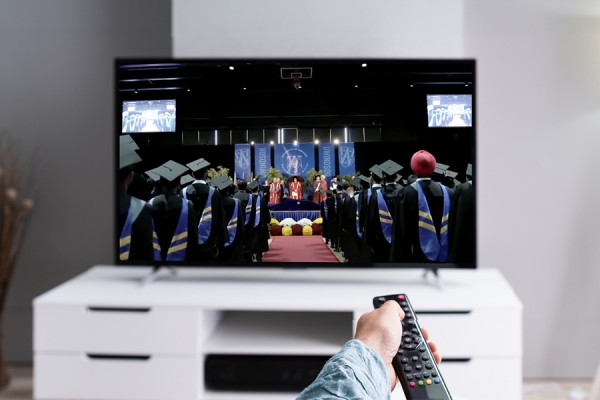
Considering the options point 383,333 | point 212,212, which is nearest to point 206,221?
point 212,212

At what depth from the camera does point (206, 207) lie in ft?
7.43

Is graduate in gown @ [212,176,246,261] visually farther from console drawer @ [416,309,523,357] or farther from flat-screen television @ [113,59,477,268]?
console drawer @ [416,309,523,357]

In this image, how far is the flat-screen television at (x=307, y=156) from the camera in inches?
87.5

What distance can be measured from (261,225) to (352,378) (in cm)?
159

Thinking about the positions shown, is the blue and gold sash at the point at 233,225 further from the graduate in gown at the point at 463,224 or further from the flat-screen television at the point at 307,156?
the graduate in gown at the point at 463,224

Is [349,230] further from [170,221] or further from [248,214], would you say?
[170,221]

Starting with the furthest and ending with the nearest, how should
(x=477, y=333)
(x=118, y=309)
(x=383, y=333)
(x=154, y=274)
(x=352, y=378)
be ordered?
(x=154, y=274) → (x=118, y=309) → (x=477, y=333) → (x=383, y=333) → (x=352, y=378)

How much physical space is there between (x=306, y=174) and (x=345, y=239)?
32 cm

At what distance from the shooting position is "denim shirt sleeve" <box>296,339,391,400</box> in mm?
674

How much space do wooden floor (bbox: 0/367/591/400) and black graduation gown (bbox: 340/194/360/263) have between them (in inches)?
42.0

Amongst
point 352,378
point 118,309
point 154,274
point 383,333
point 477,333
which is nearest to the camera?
point 352,378

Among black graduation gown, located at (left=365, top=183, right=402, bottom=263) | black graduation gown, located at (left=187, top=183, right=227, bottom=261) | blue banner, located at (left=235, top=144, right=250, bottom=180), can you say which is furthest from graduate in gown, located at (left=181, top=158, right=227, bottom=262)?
black graduation gown, located at (left=365, top=183, right=402, bottom=263)

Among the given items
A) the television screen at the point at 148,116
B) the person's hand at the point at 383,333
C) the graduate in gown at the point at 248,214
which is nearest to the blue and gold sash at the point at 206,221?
the graduate in gown at the point at 248,214

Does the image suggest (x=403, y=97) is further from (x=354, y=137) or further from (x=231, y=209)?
(x=231, y=209)
